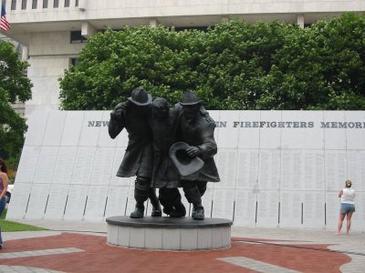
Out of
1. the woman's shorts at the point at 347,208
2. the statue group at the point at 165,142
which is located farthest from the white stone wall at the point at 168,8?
the statue group at the point at 165,142

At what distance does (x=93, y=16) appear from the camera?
48906 mm

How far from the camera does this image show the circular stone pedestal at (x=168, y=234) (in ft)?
31.6

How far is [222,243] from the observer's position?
401 inches

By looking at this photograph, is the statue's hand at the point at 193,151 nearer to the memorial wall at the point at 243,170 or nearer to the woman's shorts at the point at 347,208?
the woman's shorts at the point at 347,208

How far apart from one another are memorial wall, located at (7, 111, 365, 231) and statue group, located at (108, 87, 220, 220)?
8447 millimetres

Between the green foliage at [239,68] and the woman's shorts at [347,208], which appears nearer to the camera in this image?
the woman's shorts at [347,208]

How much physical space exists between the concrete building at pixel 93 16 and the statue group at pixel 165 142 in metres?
37.2

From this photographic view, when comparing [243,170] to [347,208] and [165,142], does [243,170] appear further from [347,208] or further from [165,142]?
[165,142]

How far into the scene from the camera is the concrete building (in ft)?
150

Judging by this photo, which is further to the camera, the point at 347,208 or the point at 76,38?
the point at 76,38

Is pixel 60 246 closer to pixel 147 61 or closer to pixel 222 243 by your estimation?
pixel 222 243

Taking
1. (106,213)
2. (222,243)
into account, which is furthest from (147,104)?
(106,213)

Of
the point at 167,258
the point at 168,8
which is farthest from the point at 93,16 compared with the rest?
the point at 167,258

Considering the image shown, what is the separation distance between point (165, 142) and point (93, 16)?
4104 centimetres
